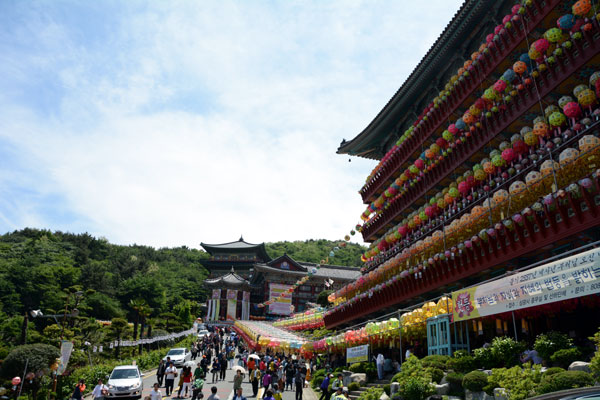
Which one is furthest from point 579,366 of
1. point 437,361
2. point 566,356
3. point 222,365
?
point 222,365

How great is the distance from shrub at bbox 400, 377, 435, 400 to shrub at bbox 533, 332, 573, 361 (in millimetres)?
3110

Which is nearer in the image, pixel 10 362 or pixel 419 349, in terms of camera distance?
pixel 419 349

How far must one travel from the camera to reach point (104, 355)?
44000mm

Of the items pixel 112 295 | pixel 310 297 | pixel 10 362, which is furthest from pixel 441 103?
pixel 112 295

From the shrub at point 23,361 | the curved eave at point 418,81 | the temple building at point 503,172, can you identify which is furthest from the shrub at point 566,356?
the shrub at point 23,361

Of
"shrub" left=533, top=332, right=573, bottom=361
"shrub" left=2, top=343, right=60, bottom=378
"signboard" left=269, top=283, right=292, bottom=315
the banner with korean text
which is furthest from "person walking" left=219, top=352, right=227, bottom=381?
the banner with korean text

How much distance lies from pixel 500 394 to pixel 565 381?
180 centimetres

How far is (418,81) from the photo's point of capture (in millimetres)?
33000

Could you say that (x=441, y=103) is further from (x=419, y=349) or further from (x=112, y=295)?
(x=112, y=295)

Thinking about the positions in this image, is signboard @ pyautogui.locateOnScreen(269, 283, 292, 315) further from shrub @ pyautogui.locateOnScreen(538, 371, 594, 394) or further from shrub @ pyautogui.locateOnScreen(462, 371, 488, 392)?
shrub @ pyautogui.locateOnScreen(538, 371, 594, 394)

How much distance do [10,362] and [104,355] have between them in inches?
831

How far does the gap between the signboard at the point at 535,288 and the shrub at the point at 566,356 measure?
1.23m

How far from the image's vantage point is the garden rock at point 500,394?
10844 mm

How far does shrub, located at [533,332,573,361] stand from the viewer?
12312mm
